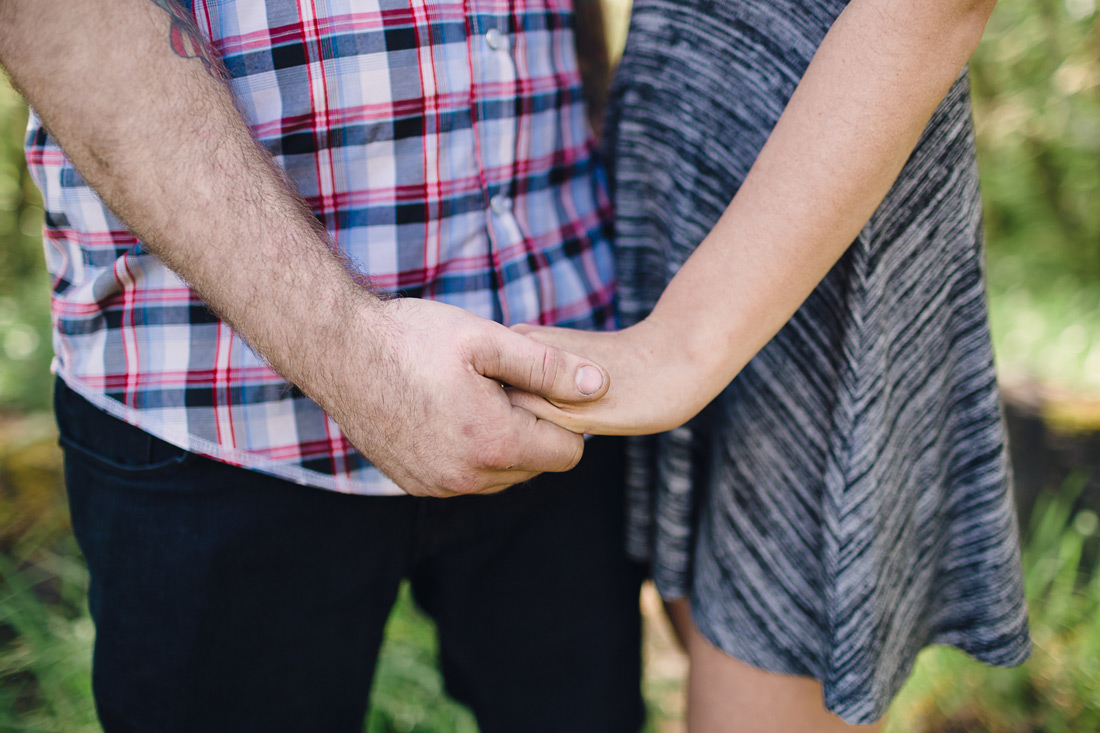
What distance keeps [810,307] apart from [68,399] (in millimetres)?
955

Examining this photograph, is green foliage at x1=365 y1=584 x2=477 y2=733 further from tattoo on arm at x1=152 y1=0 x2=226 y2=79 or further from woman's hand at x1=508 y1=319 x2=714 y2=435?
tattoo on arm at x1=152 y1=0 x2=226 y2=79

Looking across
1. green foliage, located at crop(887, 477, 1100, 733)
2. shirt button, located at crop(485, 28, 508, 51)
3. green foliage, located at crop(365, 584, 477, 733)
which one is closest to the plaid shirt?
Answer: shirt button, located at crop(485, 28, 508, 51)

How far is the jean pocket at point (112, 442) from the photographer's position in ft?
2.75

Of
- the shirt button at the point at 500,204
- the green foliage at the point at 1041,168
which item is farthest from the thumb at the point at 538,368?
the green foliage at the point at 1041,168

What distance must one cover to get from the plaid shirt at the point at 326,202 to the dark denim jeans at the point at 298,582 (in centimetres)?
6

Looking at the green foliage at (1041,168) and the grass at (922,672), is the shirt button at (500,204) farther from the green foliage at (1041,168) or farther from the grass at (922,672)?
the green foliage at (1041,168)

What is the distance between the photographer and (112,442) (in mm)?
853

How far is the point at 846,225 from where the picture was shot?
30.0 inches

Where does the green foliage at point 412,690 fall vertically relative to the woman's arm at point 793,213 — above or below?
below

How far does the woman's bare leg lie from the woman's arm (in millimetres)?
420

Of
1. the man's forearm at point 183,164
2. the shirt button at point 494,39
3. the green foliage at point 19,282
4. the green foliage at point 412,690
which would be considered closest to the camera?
the man's forearm at point 183,164

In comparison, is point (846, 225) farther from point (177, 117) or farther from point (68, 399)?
point (68, 399)

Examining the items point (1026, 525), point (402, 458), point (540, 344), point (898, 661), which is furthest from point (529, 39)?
point (1026, 525)

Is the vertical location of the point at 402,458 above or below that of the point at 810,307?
below
